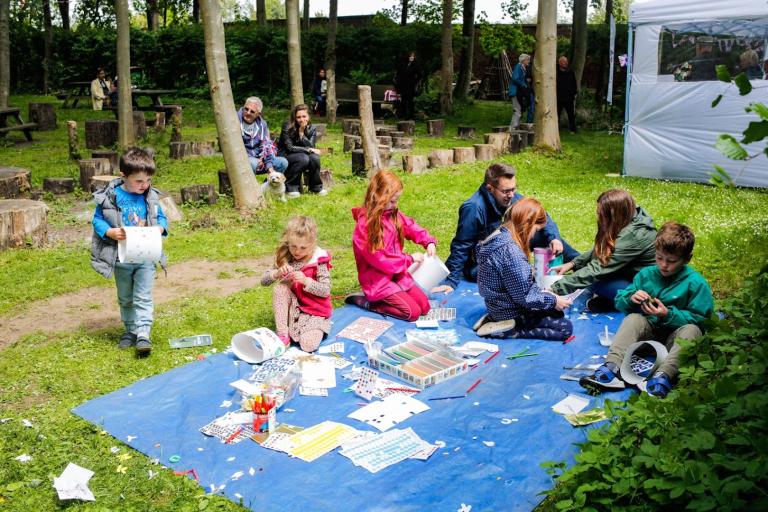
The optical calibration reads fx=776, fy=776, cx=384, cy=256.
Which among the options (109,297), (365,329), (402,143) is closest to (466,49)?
(402,143)

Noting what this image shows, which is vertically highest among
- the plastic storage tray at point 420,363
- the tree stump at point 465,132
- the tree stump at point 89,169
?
the tree stump at point 465,132

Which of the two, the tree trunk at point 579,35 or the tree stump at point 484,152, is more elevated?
the tree trunk at point 579,35

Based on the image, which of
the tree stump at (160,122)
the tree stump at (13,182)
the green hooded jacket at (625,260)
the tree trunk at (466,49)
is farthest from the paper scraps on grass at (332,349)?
the tree trunk at (466,49)

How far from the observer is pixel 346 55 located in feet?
83.5

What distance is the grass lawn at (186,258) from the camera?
4.27 m

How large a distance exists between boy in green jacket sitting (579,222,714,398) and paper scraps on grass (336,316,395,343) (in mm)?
1746

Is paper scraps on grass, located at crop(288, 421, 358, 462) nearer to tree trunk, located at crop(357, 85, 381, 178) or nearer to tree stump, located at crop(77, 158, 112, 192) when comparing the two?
tree stump, located at crop(77, 158, 112, 192)

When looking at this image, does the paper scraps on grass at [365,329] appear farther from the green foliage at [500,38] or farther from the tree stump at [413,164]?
the green foliage at [500,38]

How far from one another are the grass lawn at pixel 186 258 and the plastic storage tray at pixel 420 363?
1339 mm

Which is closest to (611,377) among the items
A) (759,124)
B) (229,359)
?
(229,359)

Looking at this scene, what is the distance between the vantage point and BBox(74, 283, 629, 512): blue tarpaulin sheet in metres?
3.94

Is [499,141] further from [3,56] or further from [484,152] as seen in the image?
[3,56]

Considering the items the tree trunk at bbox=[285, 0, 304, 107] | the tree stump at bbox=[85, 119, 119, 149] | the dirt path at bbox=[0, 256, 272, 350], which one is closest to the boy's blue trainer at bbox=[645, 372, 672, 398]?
the dirt path at bbox=[0, 256, 272, 350]

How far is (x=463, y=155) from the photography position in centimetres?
1409
